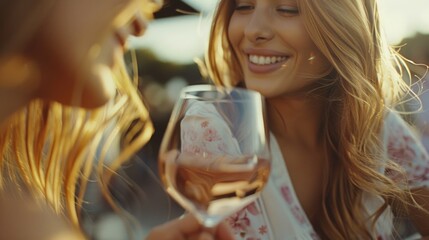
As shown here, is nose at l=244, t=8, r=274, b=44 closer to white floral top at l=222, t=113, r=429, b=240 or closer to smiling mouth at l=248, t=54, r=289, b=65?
smiling mouth at l=248, t=54, r=289, b=65

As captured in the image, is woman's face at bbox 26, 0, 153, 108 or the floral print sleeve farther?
the floral print sleeve

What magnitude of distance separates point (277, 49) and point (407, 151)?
626 millimetres

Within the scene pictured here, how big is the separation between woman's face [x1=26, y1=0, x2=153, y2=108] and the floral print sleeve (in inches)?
58.7

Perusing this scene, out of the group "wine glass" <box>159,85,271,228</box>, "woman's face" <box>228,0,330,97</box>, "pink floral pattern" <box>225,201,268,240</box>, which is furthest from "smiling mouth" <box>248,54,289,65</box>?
"wine glass" <box>159,85,271,228</box>

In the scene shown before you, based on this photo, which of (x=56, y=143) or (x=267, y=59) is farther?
(x=267, y=59)

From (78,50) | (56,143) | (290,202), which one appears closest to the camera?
(78,50)

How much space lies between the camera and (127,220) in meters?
1.73

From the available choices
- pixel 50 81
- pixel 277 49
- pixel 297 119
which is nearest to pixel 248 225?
pixel 297 119

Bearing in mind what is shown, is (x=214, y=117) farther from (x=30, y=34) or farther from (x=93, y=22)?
(x=30, y=34)

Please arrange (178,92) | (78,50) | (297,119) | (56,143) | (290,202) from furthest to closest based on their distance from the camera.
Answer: (178,92)
(297,119)
(290,202)
(56,143)
(78,50)

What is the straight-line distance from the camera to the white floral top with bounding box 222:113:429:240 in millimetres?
2355

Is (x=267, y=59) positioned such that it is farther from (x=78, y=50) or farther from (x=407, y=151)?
(x=78, y=50)

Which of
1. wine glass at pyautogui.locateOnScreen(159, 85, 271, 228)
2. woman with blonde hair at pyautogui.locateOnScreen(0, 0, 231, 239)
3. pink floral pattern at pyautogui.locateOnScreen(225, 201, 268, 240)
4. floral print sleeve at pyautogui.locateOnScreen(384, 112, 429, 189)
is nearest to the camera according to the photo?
woman with blonde hair at pyautogui.locateOnScreen(0, 0, 231, 239)

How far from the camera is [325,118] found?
8.61ft
